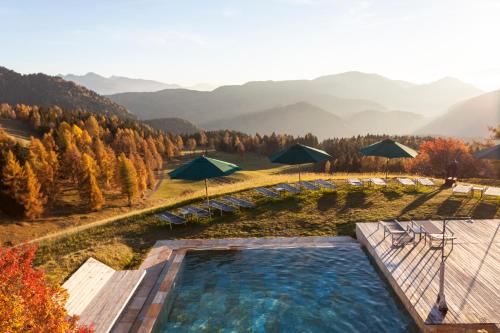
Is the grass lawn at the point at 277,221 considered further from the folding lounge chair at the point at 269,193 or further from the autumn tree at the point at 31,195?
the autumn tree at the point at 31,195

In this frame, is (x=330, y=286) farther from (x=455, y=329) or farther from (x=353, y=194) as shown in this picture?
(x=353, y=194)

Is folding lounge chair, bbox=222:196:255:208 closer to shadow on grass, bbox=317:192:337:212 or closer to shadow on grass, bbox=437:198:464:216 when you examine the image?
shadow on grass, bbox=317:192:337:212

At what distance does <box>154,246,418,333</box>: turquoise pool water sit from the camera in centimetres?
915

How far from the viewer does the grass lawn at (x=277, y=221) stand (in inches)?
601

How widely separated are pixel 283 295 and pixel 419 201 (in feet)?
41.8

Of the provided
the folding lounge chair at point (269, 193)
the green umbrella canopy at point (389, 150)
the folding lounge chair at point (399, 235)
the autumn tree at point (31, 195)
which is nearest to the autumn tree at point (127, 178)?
the autumn tree at point (31, 195)

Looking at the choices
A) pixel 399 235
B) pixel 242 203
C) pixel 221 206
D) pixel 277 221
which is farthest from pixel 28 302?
pixel 242 203

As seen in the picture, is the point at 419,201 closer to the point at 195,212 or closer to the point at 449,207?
the point at 449,207

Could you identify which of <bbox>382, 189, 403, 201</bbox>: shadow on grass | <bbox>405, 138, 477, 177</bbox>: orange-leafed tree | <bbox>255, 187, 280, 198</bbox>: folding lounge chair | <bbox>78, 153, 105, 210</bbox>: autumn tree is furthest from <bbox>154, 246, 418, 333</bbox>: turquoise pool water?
<bbox>405, 138, 477, 177</bbox>: orange-leafed tree

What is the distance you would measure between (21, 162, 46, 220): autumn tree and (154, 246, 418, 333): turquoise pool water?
5300 cm

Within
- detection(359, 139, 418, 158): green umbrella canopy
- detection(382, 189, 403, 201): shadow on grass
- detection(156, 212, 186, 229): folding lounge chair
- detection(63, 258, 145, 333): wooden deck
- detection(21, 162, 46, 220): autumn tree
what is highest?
detection(359, 139, 418, 158): green umbrella canopy

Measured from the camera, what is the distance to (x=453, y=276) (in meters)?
10.4

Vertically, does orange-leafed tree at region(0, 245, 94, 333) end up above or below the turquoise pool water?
above

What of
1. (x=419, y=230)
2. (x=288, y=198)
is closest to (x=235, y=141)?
(x=288, y=198)
